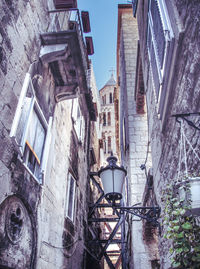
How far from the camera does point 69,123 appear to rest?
27.3 feet

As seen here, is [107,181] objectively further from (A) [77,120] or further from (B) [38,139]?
(A) [77,120]

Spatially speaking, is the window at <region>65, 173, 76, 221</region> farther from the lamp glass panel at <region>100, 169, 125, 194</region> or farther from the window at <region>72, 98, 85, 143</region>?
the lamp glass panel at <region>100, 169, 125, 194</region>

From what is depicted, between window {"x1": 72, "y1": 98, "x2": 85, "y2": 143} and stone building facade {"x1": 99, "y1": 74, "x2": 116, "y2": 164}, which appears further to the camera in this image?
stone building facade {"x1": 99, "y1": 74, "x2": 116, "y2": 164}

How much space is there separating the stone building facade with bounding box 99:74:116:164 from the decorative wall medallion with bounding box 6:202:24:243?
1453 inches

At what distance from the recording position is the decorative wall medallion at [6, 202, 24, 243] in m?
3.63

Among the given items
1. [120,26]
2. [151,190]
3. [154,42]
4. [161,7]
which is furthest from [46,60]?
[120,26]

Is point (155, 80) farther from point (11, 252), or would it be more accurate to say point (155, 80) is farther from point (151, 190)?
point (11, 252)

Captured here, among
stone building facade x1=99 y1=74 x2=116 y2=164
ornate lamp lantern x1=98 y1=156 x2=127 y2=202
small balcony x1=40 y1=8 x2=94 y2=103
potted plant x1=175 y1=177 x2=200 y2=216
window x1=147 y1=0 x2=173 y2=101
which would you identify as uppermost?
stone building facade x1=99 y1=74 x2=116 y2=164

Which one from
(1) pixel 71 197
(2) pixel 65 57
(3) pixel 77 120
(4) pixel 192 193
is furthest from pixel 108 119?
(4) pixel 192 193

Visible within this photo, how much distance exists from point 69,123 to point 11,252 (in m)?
5.20

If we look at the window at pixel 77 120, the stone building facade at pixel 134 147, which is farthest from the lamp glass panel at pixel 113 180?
the window at pixel 77 120

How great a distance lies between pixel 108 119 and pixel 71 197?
1660 inches

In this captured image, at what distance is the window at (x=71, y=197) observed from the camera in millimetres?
7416

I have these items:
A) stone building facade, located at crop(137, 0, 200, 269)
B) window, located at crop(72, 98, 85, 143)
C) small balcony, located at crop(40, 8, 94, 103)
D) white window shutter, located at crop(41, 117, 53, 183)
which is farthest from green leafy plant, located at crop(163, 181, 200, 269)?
window, located at crop(72, 98, 85, 143)
